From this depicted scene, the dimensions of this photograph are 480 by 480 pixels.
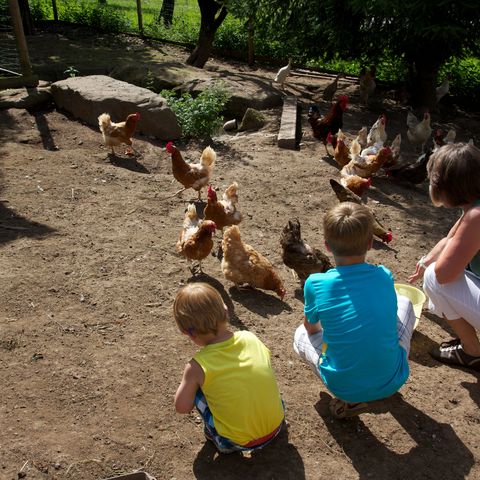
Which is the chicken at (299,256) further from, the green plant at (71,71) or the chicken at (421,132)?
the green plant at (71,71)

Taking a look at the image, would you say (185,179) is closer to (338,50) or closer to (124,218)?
(124,218)

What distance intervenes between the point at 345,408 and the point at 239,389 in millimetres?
781

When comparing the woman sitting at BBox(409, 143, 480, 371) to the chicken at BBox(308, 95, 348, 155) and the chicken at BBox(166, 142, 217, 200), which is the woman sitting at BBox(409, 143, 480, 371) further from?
the chicken at BBox(308, 95, 348, 155)

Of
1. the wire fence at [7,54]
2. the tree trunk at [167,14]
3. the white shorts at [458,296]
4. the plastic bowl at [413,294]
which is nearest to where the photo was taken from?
the white shorts at [458,296]

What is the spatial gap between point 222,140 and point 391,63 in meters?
5.62

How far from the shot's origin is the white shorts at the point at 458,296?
10.0 feet

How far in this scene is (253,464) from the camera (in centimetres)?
264

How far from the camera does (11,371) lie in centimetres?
317

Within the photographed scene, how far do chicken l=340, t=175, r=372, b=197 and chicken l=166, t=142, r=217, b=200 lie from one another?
1474 mm

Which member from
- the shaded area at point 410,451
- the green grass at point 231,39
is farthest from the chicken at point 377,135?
the green grass at point 231,39

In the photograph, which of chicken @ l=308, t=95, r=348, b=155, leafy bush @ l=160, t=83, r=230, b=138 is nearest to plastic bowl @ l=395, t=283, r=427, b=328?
chicken @ l=308, t=95, r=348, b=155

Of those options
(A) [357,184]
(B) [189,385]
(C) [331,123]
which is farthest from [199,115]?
(B) [189,385]

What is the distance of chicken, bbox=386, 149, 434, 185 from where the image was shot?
6.11 meters

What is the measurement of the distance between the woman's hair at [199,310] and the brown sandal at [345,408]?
3.07ft
